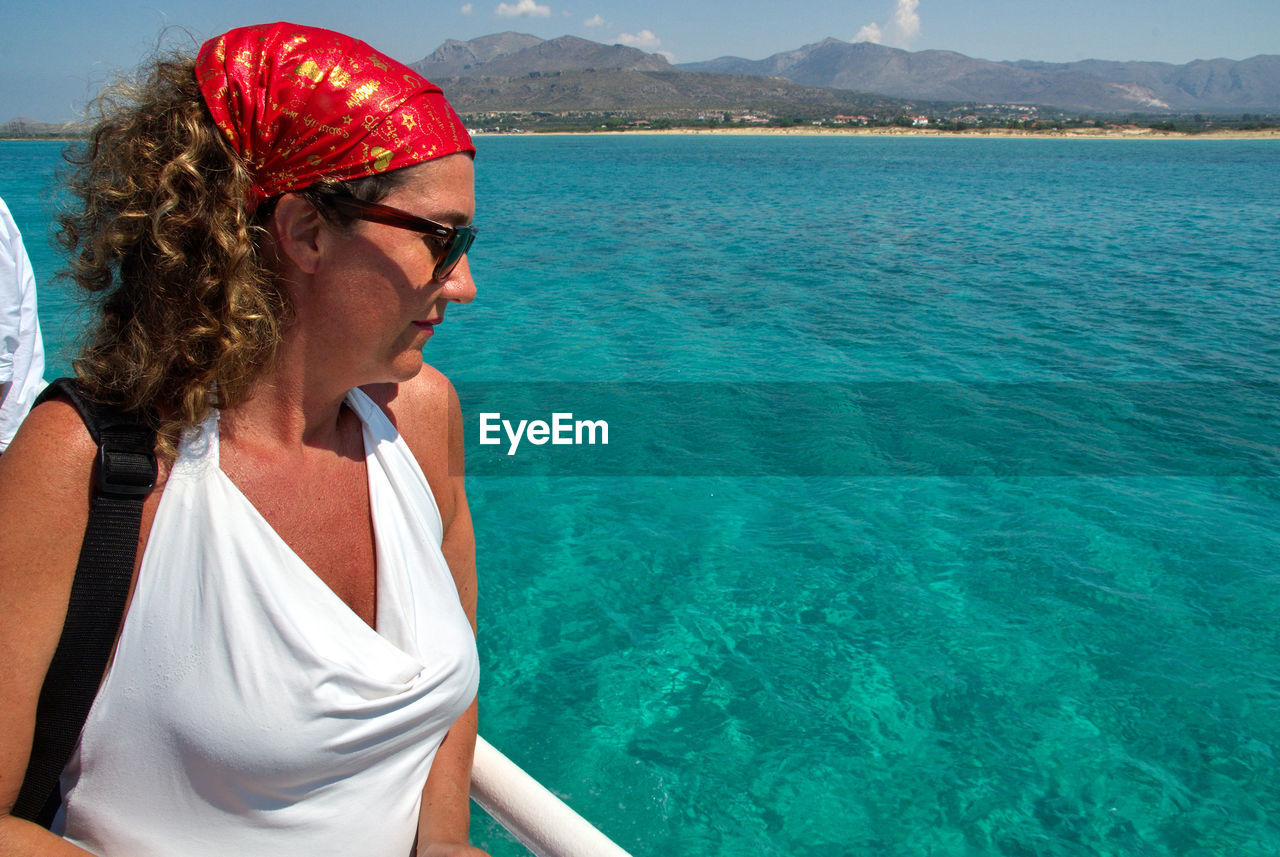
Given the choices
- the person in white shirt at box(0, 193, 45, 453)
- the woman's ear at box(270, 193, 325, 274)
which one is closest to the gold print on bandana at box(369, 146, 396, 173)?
the woman's ear at box(270, 193, 325, 274)

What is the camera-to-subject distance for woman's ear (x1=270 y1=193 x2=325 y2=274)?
1.07 m

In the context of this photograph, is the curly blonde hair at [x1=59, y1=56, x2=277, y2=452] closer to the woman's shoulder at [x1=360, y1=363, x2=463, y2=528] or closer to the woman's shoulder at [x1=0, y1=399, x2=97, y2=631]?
the woman's shoulder at [x1=0, y1=399, x2=97, y2=631]

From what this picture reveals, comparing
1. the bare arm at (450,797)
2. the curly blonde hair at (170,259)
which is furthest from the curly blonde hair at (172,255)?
the bare arm at (450,797)

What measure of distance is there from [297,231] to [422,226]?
0.16 meters

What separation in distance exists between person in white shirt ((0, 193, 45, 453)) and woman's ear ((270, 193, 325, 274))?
6.91ft

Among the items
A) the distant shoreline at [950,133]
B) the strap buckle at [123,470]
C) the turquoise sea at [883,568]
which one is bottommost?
the turquoise sea at [883,568]

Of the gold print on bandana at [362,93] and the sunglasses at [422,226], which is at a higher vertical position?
the gold print on bandana at [362,93]

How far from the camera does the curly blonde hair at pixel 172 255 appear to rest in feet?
3.37

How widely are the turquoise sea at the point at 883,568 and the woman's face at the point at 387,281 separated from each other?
0.45 meters

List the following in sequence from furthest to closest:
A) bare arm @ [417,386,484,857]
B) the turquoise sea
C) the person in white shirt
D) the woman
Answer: the turquoise sea < the person in white shirt < bare arm @ [417,386,484,857] < the woman

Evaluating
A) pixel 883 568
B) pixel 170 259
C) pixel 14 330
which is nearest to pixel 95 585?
pixel 170 259

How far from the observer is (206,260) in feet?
3.45

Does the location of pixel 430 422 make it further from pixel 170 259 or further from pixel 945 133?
pixel 945 133

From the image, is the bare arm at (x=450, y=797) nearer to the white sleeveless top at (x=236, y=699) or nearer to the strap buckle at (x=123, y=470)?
the white sleeveless top at (x=236, y=699)
